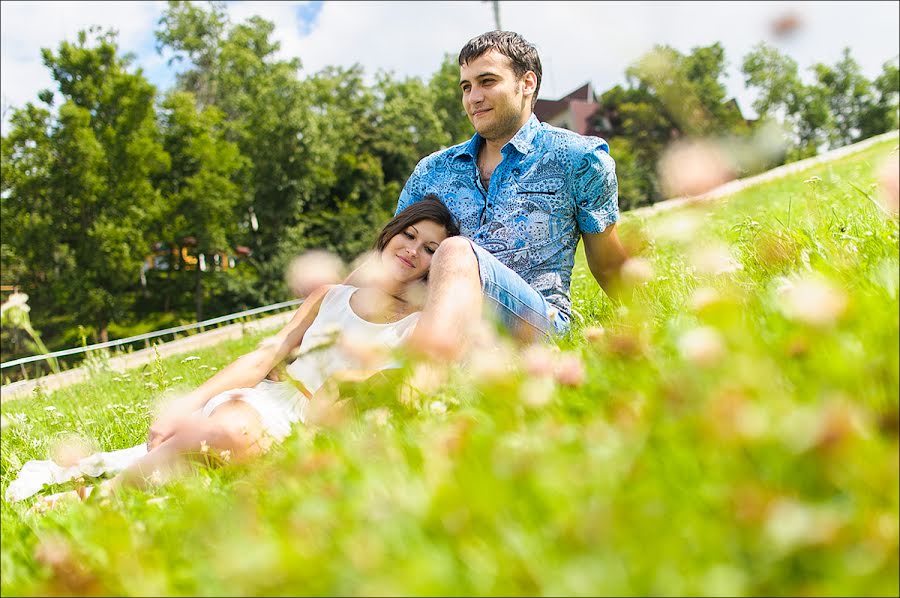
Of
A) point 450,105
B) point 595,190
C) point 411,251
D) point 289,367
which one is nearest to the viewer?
point 289,367

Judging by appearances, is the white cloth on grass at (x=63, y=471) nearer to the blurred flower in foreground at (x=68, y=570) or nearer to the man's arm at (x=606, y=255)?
the blurred flower in foreground at (x=68, y=570)

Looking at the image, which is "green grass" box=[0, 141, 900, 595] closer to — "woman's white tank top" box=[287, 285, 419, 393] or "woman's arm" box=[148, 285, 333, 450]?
"woman's arm" box=[148, 285, 333, 450]

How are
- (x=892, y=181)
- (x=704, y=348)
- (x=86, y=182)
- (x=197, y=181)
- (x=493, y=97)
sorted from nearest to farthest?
(x=704, y=348) → (x=892, y=181) → (x=493, y=97) → (x=86, y=182) → (x=197, y=181)

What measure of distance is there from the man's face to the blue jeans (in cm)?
95

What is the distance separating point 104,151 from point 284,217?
989 cm

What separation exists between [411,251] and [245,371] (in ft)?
3.01

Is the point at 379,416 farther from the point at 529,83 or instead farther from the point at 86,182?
the point at 86,182

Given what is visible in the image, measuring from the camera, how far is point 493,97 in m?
3.85

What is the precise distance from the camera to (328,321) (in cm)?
331

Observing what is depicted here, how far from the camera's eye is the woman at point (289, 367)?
2.48 metres

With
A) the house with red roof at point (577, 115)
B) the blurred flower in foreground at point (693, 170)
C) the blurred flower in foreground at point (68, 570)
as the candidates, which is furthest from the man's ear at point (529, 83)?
the house with red roof at point (577, 115)

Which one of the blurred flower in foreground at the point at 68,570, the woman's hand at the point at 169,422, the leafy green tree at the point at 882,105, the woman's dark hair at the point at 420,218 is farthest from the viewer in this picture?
the leafy green tree at the point at 882,105

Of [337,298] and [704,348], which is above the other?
[704,348]

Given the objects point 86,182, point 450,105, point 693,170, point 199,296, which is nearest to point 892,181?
point 693,170
